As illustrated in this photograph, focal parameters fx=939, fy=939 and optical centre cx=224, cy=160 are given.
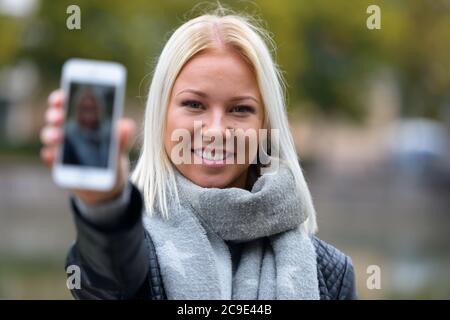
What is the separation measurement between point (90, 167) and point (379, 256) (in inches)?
488

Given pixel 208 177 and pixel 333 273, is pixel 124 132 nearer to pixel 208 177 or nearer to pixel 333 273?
pixel 208 177

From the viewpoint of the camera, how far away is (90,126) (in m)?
1.75

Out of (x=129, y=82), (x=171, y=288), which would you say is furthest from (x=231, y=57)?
(x=129, y=82)

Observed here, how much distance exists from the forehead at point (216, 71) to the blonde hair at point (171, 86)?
2cm

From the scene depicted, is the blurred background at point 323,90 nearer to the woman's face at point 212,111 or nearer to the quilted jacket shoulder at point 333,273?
the quilted jacket shoulder at point 333,273

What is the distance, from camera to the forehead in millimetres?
2291

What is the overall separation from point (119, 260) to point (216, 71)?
0.62 m

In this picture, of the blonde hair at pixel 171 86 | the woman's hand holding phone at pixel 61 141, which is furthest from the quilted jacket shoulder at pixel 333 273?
the woman's hand holding phone at pixel 61 141

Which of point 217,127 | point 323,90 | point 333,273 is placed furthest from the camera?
point 323,90

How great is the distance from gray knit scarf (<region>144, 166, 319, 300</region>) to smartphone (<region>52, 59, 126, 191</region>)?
51 centimetres

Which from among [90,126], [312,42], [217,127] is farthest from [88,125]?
[312,42]

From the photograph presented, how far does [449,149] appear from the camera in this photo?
1325 inches

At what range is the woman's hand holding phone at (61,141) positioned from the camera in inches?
66.2

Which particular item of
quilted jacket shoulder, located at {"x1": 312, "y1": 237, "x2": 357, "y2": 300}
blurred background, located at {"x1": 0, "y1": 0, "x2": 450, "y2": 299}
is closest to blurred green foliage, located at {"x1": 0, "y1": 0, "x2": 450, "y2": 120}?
blurred background, located at {"x1": 0, "y1": 0, "x2": 450, "y2": 299}
